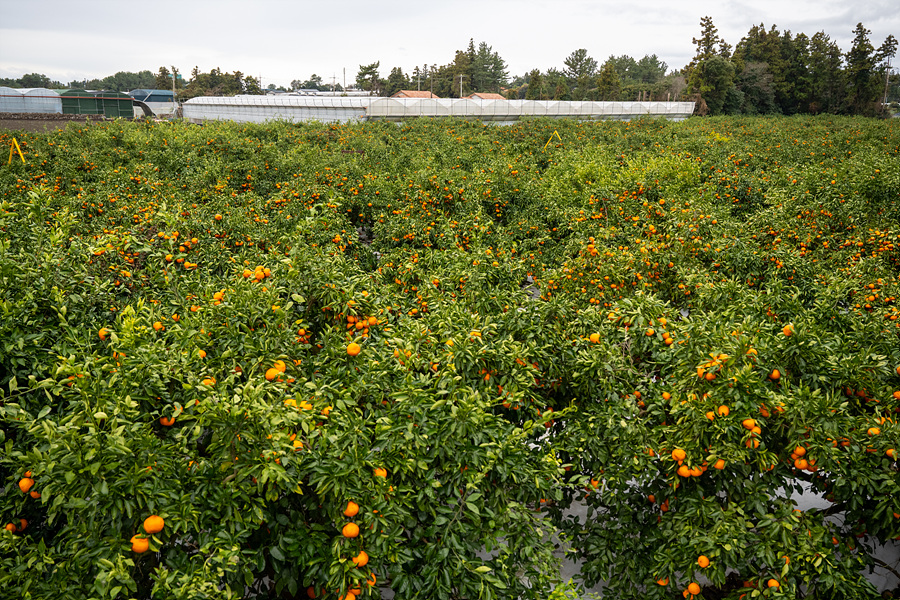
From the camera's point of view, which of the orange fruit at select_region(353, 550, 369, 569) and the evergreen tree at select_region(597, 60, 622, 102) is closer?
the orange fruit at select_region(353, 550, 369, 569)

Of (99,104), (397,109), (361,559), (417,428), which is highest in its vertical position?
(99,104)

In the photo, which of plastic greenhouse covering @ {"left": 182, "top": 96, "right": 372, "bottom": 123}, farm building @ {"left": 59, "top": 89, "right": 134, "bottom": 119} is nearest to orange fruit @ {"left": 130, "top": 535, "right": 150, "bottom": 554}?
plastic greenhouse covering @ {"left": 182, "top": 96, "right": 372, "bottom": 123}

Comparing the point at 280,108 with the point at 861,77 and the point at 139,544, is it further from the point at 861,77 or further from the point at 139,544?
the point at 861,77

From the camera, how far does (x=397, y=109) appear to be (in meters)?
24.4

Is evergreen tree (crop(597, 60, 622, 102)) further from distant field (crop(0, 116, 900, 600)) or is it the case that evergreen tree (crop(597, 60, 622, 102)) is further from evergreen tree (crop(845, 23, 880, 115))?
distant field (crop(0, 116, 900, 600))

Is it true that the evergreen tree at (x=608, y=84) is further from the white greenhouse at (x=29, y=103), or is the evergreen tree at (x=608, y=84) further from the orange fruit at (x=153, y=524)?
the orange fruit at (x=153, y=524)

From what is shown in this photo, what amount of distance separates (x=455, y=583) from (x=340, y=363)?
3.89 ft

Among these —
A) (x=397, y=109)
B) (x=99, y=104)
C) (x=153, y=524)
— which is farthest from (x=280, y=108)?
(x=153, y=524)

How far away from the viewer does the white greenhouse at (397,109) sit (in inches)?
965

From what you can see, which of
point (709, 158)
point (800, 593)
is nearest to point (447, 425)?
point (800, 593)

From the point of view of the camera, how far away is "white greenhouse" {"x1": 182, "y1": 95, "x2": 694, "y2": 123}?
24.5 meters

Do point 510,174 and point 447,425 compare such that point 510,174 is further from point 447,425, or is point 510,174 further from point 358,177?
point 447,425

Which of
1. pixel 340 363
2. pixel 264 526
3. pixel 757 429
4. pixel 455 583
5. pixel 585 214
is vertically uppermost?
pixel 585 214

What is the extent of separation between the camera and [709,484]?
2926mm
